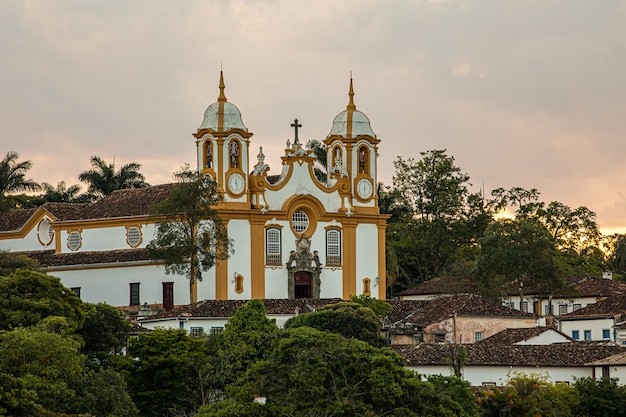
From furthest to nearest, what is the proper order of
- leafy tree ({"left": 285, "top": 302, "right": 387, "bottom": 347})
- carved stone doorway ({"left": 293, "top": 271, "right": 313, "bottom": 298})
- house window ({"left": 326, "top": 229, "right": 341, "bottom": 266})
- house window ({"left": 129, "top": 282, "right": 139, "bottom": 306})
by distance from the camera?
house window ({"left": 326, "top": 229, "right": 341, "bottom": 266}) < carved stone doorway ({"left": 293, "top": 271, "right": 313, "bottom": 298}) < house window ({"left": 129, "top": 282, "right": 139, "bottom": 306}) < leafy tree ({"left": 285, "top": 302, "right": 387, "bottom": 347})

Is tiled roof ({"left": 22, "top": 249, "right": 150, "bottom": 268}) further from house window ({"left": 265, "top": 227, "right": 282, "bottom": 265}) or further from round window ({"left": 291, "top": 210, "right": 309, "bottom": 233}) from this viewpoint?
round window ({"left": 291, "top": 210, "right": 309, "bottom": 233})

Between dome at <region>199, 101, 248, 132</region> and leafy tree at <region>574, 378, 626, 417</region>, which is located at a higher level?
dome at <region>199, 101, 248, 132</region>

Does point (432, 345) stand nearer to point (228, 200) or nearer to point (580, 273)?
point (228, 200)

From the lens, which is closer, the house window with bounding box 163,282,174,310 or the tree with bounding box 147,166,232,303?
the tree with bounding box 147,166,232,303

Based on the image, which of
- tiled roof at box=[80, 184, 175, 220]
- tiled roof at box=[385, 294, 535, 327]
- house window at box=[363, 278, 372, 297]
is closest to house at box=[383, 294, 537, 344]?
tiled roof at box=[385, 294, 535, 327]

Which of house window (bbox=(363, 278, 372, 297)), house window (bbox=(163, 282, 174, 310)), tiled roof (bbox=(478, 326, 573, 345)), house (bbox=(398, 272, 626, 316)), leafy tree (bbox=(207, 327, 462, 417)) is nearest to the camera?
leafy tree (bbox=(207, 327, 462, 417))

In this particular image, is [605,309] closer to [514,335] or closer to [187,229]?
[514,335]

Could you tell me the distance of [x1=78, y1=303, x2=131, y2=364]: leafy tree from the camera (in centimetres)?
5750

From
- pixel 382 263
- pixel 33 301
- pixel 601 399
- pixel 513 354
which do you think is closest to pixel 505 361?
pixel 513 354

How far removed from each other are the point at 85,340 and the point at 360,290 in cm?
2891

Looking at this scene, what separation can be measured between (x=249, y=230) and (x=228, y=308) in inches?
482

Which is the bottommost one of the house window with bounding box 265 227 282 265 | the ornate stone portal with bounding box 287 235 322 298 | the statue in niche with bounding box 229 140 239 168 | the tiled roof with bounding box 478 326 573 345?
the tiled roof with bounding box 478 326 573 345

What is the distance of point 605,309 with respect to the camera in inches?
3135

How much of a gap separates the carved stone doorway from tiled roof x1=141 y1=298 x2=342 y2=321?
8692 mm
